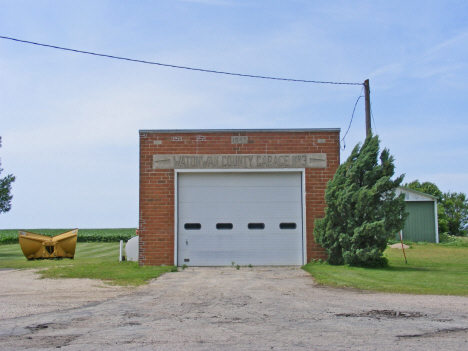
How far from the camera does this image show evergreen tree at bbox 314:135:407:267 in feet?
44.7

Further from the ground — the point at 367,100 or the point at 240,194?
the point at 367,100

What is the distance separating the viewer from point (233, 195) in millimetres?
15453

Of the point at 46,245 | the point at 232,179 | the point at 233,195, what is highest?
the point at 232,179

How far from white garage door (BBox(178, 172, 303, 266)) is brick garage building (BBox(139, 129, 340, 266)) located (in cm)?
3

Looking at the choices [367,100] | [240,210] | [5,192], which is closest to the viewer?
[240,210]

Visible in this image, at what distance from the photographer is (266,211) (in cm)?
1543

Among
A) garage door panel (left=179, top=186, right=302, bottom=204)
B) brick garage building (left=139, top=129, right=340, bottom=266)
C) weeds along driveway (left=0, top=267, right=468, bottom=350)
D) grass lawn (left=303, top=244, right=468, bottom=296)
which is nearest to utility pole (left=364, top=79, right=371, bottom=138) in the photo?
brick garage building (left=139, top=129, right=340, bottom=266)

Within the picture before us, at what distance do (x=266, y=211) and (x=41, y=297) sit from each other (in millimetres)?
7545

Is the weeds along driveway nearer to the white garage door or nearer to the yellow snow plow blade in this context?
the white garage door

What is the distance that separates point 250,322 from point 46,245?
636 inches

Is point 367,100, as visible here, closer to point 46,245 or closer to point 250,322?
point 250,322

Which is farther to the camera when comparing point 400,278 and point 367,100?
point 367,100

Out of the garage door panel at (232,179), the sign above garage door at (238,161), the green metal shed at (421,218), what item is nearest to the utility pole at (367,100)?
the sign above garage door at (238,161)

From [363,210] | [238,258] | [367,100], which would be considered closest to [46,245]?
[238,258]
